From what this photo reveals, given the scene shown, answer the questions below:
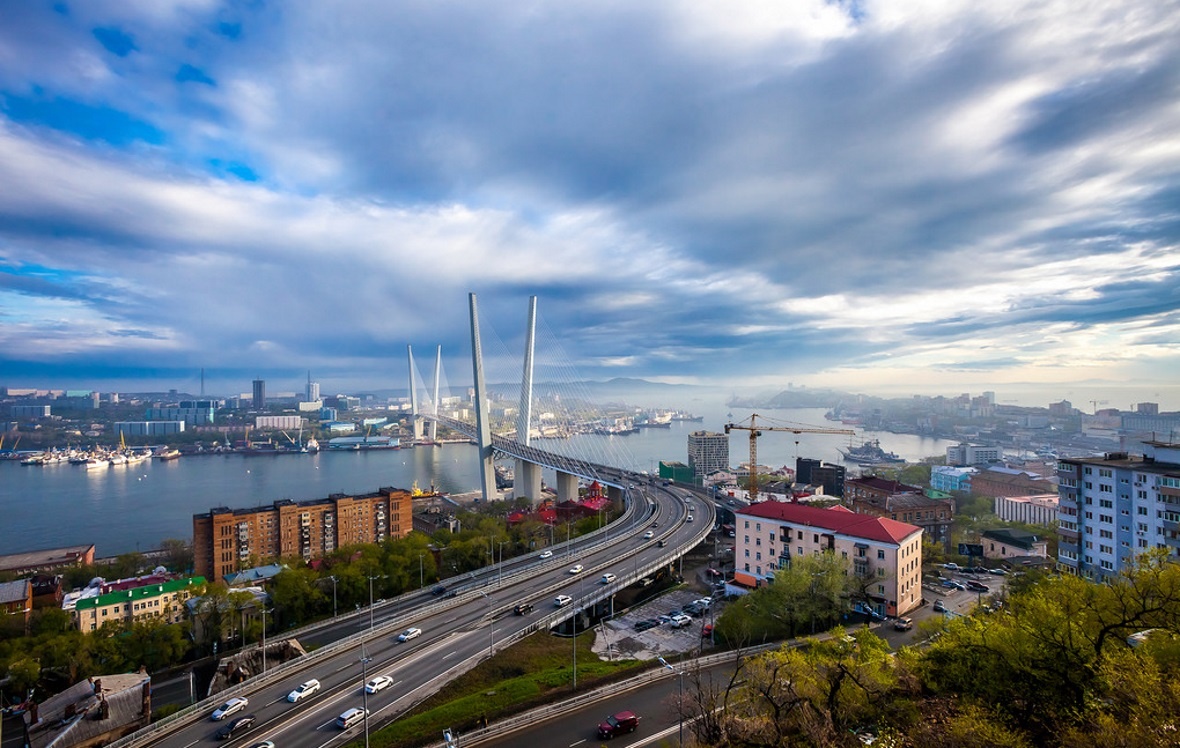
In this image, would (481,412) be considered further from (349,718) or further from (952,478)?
(952,478)

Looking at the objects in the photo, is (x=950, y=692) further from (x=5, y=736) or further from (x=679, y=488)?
(x=679, y=488)

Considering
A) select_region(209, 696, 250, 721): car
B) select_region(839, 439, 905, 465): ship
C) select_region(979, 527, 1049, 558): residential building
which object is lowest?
select_region(839, 439, 905, 465): ship

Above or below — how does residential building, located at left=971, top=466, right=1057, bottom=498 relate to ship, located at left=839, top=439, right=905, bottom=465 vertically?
above

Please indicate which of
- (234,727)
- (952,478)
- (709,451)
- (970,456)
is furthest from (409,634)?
(970,456)

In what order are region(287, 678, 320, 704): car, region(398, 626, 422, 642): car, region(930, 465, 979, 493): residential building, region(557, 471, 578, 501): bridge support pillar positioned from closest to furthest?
region(287, 678, 320, 704): car
region(398, 626, 422, 642): car
region(557, 471, 578, 501): bridge support pillar
region(930, 465, 979, 493): residential building

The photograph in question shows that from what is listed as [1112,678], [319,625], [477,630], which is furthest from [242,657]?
[1112,678]

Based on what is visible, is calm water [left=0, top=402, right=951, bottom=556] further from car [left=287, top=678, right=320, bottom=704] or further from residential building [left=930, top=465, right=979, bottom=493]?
car [left=287, top=678, right=320, bottom=704]

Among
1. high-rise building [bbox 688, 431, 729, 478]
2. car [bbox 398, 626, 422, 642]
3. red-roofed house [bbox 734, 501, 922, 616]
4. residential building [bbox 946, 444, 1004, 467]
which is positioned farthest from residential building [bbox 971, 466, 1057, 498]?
car [bbox 398, 626, 422, 642]
